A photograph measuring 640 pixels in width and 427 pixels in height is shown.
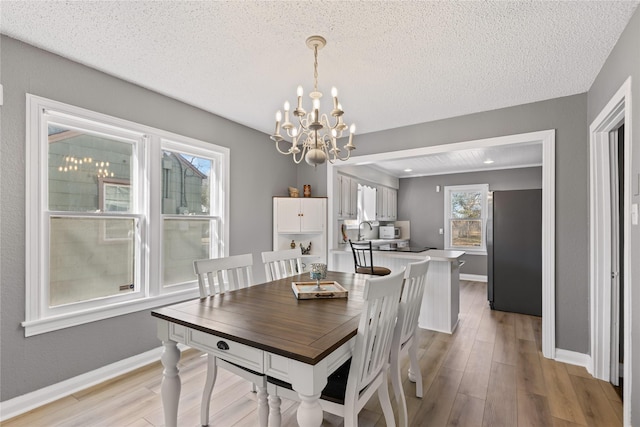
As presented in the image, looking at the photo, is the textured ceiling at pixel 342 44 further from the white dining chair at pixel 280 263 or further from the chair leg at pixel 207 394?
the chair leg at pixel 207 394

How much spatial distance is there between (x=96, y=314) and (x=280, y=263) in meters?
1.56

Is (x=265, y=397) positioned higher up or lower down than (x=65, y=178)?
lower down

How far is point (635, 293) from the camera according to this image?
1743mm

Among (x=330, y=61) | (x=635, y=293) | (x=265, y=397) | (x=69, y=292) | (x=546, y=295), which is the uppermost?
(x=330, y=61)

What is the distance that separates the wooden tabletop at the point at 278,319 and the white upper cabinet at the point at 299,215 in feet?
6.80

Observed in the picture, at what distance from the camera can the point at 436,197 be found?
277 inches

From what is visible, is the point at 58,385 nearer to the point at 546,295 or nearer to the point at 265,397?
the point at 265,397

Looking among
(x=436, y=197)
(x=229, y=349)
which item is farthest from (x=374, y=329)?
(x=436, y=197)

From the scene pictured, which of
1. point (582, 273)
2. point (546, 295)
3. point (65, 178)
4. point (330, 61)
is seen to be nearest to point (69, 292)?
point (65, 178)

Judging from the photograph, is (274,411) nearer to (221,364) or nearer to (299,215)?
(221,364)

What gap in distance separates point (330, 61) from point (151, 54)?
1330mm

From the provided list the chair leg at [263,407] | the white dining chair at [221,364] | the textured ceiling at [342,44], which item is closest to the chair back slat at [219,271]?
the white dining chair at [221,364]

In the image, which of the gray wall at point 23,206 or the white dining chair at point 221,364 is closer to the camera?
the white dining chair at point 221,364

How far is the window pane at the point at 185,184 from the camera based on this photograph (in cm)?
309
